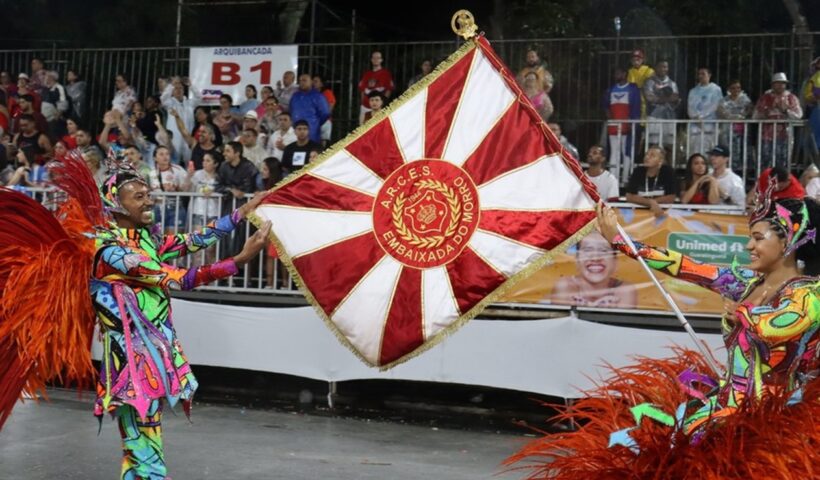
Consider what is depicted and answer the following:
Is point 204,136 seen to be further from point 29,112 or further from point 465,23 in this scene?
point 465,23

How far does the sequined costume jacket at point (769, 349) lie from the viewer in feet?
13.3

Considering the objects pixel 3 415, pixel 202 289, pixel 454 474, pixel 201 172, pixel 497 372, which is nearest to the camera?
pixel 3 415

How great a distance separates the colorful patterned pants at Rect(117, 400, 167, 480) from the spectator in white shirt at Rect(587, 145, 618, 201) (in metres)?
5.63

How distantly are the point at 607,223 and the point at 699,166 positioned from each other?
216 inches

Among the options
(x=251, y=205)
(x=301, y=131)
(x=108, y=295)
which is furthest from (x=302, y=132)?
(x=108, y=295)

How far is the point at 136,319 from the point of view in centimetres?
545

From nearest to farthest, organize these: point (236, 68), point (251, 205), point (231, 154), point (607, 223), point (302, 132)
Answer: point (607, 223), point (251, 205), point (231, 154), point (302, 132), point (236, 68)

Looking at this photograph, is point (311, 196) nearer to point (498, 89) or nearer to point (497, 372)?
point (498, 89)

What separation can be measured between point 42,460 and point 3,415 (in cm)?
193

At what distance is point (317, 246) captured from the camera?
600 cm

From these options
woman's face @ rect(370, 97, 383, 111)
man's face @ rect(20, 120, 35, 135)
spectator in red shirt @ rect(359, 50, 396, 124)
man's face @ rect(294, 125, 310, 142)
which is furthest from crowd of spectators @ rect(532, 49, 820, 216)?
man's face @ rect(20, 120, 35, 135)

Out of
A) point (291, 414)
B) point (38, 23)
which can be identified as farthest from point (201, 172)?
point (38, 23)

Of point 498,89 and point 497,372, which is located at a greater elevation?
point 498,89

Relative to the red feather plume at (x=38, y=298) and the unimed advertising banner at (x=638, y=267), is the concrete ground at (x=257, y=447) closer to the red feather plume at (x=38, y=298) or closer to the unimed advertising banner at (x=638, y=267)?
the unimed advertising banner at (x=638, y=267)
